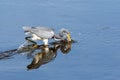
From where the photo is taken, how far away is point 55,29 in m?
17.8

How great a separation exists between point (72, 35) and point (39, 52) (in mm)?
1928

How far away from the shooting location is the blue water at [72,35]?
1395 centimetres

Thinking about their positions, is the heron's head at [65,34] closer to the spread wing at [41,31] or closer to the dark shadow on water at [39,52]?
the dark shadow on water at [39,52]

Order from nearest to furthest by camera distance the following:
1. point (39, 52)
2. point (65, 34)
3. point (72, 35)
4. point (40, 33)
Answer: point (39, 52) < point (40, 33) < point (65, 34) < point (72, 35)

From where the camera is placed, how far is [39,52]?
15812mm

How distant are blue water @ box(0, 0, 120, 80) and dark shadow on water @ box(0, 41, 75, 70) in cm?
17

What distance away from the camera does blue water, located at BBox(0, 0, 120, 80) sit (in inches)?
549

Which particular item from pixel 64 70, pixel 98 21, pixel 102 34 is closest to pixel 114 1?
pixel 98 21

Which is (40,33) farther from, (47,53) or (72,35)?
(72,35)

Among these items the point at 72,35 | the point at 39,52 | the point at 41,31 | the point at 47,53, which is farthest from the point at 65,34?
the point at 39,52

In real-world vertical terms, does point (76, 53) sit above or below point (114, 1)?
below

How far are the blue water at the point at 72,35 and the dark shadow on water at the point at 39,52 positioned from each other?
0.17 metres

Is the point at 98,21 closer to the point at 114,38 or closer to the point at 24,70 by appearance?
the point at 114,38

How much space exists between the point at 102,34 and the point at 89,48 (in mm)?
1642
